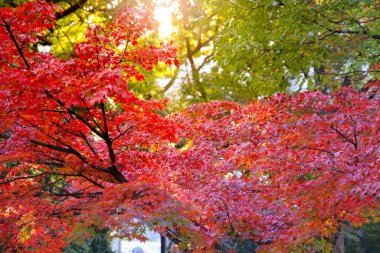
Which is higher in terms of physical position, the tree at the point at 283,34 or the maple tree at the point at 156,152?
the tree at the point at 283,34

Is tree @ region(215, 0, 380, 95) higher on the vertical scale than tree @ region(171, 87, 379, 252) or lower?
higher

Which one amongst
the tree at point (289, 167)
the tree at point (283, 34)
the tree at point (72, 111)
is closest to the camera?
the tree at point (72, 111)

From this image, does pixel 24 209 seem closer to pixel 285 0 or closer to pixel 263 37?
pixel 263 37

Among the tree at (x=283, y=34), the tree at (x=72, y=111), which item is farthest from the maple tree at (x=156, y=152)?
the tree at (x=283, y=34)

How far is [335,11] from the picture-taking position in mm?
6777

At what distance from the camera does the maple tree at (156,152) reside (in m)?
5.16

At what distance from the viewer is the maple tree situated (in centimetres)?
516

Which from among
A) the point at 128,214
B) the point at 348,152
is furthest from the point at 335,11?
the point at 128,214

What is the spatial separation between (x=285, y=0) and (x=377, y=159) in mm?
2833

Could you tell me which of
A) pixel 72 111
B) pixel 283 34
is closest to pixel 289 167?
pixel 283 34

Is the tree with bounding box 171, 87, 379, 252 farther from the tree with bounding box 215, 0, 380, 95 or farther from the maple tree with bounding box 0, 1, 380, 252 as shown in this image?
the tree with bounding box 215, 0, 380, 95

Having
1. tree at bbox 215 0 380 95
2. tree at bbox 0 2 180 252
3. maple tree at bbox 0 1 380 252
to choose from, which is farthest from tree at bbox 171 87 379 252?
tree at bbox 0 2 180 252

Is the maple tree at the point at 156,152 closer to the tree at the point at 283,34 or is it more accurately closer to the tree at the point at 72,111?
the tree at the point at 72,111

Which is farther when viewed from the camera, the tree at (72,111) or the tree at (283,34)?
the tree at (283,34)
